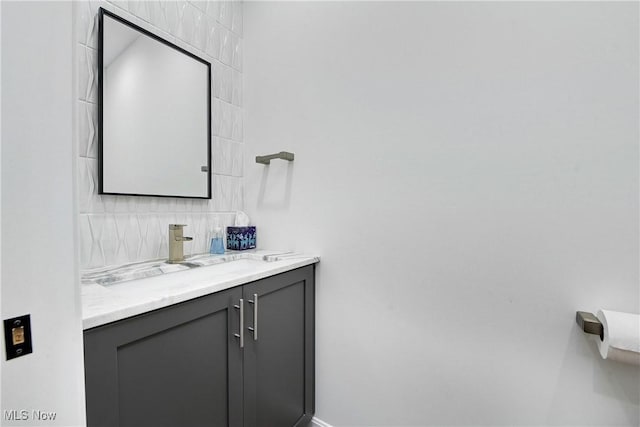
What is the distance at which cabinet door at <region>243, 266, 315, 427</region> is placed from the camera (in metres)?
1.06

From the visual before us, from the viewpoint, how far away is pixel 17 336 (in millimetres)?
444

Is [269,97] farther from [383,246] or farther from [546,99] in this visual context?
[546,99]

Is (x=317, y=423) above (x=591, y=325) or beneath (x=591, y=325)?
beneath

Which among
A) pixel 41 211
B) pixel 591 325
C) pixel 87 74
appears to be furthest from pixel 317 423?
pixel 87 74

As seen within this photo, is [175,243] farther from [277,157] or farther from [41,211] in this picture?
[41,211]

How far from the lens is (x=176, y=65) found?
1.36m

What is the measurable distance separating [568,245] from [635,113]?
427mm

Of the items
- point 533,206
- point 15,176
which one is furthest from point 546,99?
point 15,176

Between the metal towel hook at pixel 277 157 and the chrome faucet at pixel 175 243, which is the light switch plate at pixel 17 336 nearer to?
the chrome faucet at pixel 175 243

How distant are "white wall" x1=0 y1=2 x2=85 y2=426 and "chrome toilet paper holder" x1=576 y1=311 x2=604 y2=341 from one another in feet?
4.14

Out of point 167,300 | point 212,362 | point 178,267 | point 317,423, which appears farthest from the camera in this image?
point 317,423

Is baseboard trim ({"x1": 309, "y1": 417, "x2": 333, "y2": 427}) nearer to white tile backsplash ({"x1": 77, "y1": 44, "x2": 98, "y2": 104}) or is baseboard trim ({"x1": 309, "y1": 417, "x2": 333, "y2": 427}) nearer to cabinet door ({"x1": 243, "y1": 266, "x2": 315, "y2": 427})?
cabinet door ({"x1": 243, "y1": 266, "x2": 315, "y2": 427})

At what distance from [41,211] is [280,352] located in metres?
0.99

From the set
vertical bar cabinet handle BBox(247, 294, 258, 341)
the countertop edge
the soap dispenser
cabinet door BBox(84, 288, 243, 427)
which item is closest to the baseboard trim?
cabinet door BBox(84, 288, 243, 427)
